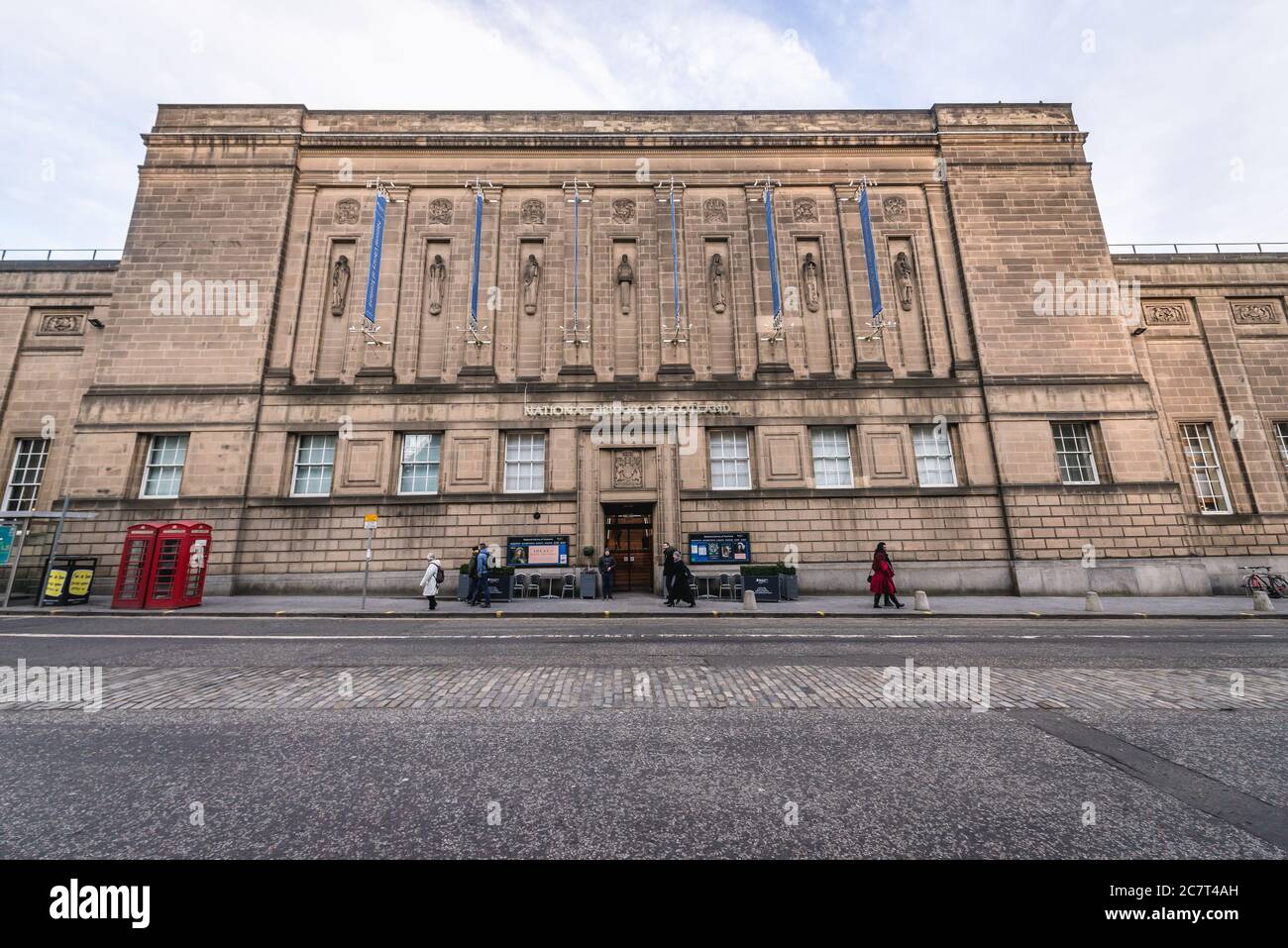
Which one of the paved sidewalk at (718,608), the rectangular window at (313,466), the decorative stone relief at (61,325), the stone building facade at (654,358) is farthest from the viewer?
the decorative stone relief at (61,325)

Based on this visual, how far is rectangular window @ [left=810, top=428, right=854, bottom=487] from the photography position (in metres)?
18.1

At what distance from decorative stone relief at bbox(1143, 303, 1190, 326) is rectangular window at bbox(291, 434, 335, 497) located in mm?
33133

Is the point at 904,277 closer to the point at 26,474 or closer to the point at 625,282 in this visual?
the point at 625,282

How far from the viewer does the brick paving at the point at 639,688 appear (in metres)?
4.77

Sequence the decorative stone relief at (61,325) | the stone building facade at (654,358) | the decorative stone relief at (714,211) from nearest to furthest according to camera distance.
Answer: the stone building facade at (654,358) → the decorative stone relief at (61,325) → the decorative stone relief at (714,211)

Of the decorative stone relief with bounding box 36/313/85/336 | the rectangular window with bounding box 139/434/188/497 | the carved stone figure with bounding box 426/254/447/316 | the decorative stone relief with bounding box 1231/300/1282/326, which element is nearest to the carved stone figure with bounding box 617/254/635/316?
the carved stone figure with bounding box 426/254/447/316

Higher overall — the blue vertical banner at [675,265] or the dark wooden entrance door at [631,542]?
the blue vertical banner at [675,265]

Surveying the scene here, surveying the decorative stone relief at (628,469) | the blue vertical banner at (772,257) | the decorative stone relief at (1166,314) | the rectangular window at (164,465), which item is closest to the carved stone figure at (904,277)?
the blue vertical banner at (772,257)

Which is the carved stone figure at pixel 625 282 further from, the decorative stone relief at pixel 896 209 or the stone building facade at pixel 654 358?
the decorative stone relief at pixel 896 209

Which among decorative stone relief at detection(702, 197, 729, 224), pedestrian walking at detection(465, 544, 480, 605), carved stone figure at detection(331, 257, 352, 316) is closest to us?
pedestrian walking at detection(465, 544, 480, 605)

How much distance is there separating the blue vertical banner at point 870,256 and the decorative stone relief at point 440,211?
1688cm

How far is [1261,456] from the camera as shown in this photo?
18891 millimetres

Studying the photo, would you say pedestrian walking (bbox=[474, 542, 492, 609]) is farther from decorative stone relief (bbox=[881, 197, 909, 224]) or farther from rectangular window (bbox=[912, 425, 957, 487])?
decorative stone relief (bbox=[881, 197, 909, 224])
